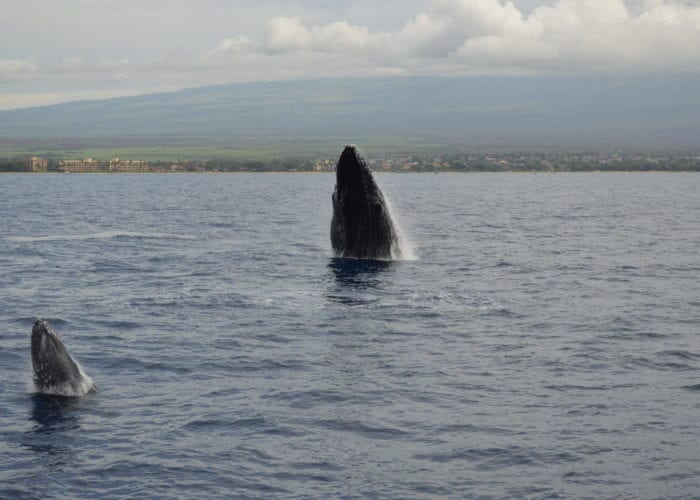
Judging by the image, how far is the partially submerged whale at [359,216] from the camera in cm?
3912

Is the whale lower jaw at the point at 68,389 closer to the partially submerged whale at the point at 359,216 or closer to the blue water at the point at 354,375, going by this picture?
the blue water at the point at 354,375

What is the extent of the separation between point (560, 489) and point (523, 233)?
50632 millimetres

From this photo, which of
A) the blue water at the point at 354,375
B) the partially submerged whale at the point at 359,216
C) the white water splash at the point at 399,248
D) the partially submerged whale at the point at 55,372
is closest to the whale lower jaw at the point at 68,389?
the partially submerged whale at the point at 55,372

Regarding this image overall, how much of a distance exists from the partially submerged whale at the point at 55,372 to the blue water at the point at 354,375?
0.52 m

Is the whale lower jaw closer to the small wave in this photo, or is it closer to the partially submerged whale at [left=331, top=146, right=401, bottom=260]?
the partially submerged whale at [left=331, top=146, right=401, bottom=260]

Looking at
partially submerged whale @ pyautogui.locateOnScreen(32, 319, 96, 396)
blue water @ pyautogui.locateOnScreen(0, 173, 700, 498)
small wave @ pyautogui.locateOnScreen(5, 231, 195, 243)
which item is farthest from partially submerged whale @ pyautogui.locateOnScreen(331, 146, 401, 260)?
partially submerged whale @ pyautogui.locateOnScreen(32, 319, 96, 396)

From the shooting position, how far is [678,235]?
212ft

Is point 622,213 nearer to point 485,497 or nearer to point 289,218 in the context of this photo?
point 289,218

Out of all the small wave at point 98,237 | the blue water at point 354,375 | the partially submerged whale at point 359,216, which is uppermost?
the partially submerged whale at point 359,216

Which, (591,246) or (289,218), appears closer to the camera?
(591,246)

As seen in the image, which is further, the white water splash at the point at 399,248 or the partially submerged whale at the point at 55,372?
the white water splash at the point at 399,248

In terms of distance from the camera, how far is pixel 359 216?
40812 millimetres

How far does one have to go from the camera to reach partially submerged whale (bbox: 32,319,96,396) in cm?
2189

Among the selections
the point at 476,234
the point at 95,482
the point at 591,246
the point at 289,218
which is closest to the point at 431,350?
the point at 95,482
